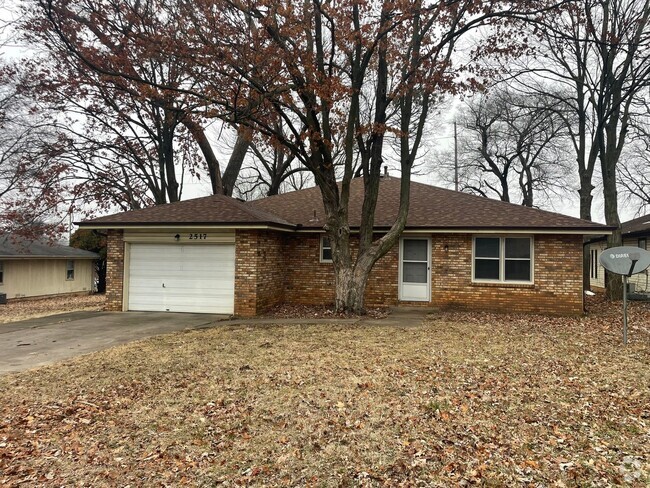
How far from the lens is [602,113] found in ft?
52.4

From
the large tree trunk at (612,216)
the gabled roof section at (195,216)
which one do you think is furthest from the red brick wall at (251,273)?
the large tree trunk at (612,216)

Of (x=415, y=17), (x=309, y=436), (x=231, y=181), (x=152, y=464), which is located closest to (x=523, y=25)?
(x=415, y=17)

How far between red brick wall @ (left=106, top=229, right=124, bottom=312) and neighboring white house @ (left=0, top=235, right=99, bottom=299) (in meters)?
10.2

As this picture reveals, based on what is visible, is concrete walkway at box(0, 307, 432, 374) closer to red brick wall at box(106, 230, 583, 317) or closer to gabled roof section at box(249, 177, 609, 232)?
red brick wall at box(106, 230, 583, 317)

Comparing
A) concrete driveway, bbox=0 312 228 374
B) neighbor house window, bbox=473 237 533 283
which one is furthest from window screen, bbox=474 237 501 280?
concrete driveway, bbox=0 312 228 374

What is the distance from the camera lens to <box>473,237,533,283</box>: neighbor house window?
12.1 m

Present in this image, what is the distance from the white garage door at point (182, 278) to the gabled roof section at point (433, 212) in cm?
307

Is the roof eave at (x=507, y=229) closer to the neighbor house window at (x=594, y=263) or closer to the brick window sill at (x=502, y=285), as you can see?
the brick window sill at (x=502, y=285)

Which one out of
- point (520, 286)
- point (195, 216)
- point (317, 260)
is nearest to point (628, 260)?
point (520, 286)

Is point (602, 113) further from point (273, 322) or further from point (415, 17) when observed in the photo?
point (273, 322)

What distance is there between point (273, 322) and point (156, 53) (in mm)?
7889

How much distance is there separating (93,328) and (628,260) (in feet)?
37.3

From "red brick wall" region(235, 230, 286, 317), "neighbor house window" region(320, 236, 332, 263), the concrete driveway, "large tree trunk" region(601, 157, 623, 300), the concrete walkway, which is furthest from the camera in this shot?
"large tree trunk" region(601, 157, 623, 300)

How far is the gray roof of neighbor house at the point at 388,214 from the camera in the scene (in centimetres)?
1173
